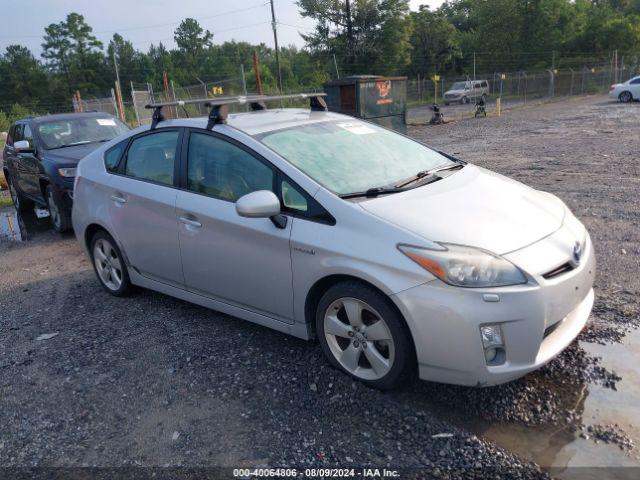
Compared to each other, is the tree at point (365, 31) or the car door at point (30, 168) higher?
the tree at point (365, 31)

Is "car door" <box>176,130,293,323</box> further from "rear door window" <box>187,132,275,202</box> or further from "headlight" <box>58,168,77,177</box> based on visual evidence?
"headlight" <box>58,168,77,177</box>

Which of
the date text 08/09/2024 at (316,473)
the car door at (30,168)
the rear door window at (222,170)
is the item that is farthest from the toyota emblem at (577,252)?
the car door at (30,168)

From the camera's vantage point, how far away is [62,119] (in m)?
8.91

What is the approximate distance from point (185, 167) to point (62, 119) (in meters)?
5.77

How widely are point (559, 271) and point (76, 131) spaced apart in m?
8.00

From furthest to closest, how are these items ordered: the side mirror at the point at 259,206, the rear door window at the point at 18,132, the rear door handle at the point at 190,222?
the rear door window at the point at 18,132 → the rear door handle at the point at 190,222 → the side mirror at the point at 259,206

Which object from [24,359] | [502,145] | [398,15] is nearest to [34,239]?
[24,359]

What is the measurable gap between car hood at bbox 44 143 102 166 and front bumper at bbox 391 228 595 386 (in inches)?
252

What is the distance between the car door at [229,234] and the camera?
360 cm

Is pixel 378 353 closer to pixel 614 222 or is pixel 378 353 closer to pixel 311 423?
pixel 311 423

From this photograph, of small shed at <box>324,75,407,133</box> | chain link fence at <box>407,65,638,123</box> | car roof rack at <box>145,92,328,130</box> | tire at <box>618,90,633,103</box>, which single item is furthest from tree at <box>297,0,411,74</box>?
car roof rack at <box>145,92,328,130</box>

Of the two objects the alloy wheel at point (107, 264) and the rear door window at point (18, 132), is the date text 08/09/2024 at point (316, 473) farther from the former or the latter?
the rear door window at point (18, 132)

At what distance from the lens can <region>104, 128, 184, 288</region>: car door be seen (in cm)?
435

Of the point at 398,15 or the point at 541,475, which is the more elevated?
the point at 398,15
